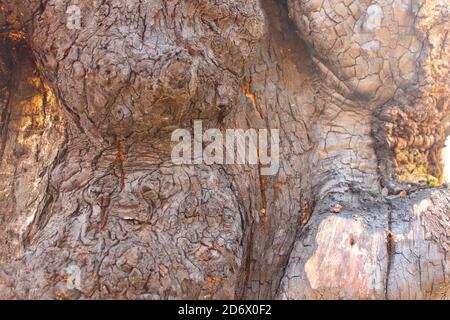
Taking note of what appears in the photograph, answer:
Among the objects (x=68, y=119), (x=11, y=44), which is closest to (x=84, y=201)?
(x=68, y=119)

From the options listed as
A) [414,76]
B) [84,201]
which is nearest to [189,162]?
[84,201]

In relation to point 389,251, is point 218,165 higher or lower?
higher

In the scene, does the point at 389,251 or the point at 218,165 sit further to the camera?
the point at 218,165

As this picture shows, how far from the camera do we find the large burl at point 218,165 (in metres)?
1.85

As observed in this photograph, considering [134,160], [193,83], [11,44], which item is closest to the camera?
[193,83]

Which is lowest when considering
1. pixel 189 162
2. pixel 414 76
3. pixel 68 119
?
pixel 189 162

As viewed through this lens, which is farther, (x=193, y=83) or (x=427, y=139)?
(x=427, y=139)

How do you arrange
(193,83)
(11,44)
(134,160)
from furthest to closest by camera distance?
(11,44), (134,160), (193,83)

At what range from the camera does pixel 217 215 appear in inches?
76.8

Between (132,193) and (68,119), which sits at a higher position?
(68,119)

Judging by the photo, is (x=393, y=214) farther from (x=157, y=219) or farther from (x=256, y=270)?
(x=157, y=219)

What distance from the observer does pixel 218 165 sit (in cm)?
212

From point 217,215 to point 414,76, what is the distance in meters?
0.97

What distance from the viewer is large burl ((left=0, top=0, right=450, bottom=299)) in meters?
1.85
